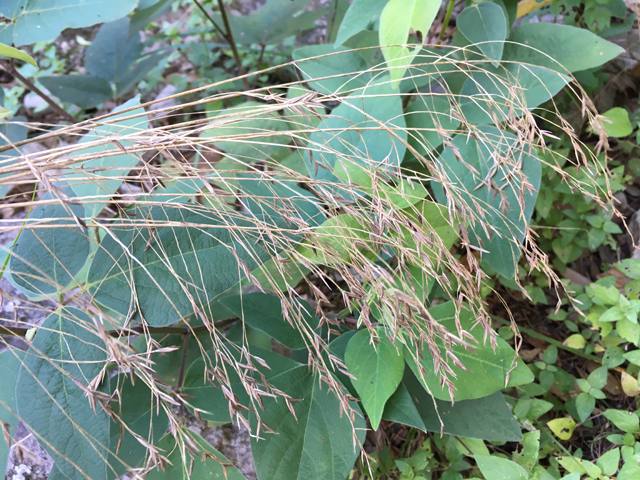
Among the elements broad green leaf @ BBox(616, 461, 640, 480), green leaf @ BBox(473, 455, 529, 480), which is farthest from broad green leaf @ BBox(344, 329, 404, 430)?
broad green leaf @ BBox(616, 461, 640, 480)

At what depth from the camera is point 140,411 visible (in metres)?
0.90

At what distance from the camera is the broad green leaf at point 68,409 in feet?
2.34

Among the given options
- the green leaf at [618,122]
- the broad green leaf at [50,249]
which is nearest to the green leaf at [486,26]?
the green leaf at [618,122]

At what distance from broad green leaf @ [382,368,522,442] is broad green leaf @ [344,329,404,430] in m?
0.09

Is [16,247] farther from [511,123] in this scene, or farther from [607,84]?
[607,84]

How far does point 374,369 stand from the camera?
0.80 metres

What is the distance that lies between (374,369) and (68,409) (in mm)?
560

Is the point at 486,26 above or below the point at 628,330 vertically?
above

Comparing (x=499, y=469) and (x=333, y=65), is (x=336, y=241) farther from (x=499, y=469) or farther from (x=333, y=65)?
(x=333, y=65)

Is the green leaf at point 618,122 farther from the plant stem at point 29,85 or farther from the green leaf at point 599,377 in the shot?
the plant stem at point 29,85

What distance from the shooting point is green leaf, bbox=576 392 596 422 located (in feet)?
3.46

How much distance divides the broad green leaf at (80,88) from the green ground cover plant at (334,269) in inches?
8.0

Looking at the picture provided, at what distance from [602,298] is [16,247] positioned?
4.57 ft

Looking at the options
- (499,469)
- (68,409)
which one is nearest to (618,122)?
(499,469)
